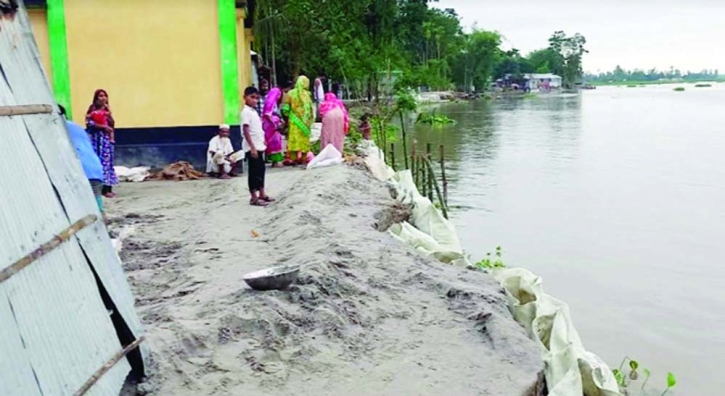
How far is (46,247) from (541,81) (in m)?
104

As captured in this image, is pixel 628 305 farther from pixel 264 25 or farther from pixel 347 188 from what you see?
pixel 264 25

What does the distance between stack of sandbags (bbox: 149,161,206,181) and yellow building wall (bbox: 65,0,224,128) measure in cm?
66

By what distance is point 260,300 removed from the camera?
4445mm

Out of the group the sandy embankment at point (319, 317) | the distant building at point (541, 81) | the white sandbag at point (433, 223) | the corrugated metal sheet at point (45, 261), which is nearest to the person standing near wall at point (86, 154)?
the sandy embankment at point (319, 317)

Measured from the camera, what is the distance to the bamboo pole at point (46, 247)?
2.56 metres

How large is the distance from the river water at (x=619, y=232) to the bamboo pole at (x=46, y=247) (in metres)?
6.43

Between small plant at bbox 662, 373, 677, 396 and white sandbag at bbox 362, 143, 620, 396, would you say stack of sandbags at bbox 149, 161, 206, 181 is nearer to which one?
white sandbag at bbox 362, 143, 620, 396

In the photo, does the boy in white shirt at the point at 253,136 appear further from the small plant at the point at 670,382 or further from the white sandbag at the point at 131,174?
the small plant at the point at 670,382

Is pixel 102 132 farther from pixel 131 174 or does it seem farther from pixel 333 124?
pixel 333 124

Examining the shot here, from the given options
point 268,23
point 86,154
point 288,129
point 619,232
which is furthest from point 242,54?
point 268,23

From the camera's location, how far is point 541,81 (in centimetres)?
10212

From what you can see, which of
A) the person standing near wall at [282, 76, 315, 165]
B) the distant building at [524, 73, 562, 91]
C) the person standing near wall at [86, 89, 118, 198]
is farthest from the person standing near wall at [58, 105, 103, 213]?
the distant building at [524, 73, 562, 91]

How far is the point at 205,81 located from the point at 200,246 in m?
5.08

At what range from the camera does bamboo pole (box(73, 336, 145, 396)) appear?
283cm
